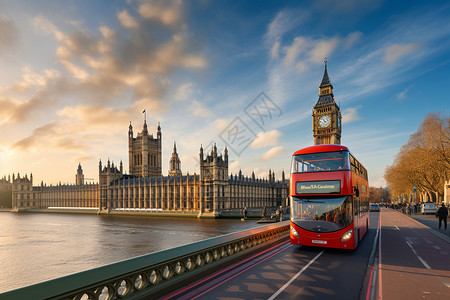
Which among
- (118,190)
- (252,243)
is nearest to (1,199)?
(118,190)

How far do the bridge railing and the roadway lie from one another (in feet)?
1.45

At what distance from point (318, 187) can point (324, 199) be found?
2.14 ft

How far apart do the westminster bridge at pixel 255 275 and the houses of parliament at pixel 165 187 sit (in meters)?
61.1

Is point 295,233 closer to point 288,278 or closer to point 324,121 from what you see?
point 288,278

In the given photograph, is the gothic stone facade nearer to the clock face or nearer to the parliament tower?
the parliament tower

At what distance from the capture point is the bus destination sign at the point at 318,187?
13.7m

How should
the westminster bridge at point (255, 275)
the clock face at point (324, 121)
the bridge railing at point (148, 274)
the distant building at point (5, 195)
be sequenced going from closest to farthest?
the bridge railing at point (148, 274) → the westminster bridge at point (255, 275) → the clock face at point (324, 121) → the distant building at point (5, 195)

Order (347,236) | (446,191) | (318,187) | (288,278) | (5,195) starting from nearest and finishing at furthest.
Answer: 1. (288,278)
2. (347,236)
3. (318,187)
4. (446,191)
5. (5,195)

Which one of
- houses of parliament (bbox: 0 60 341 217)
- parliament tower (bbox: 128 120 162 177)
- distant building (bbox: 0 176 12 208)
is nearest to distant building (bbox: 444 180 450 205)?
houses of parliament (bbox: 0 60 341 217)

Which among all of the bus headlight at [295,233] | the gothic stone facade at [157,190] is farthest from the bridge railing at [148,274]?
the gothic stone facade at [157,190]

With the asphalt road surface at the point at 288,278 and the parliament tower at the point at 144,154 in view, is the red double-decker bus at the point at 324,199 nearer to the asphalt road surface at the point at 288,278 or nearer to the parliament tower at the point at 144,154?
the asphalt road surface at the point at 288,278

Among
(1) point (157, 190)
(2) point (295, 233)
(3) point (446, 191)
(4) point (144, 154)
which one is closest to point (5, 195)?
(4) point (144, 154)

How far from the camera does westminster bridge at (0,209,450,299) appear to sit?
7.12 meters

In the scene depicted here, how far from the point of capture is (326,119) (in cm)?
12912
